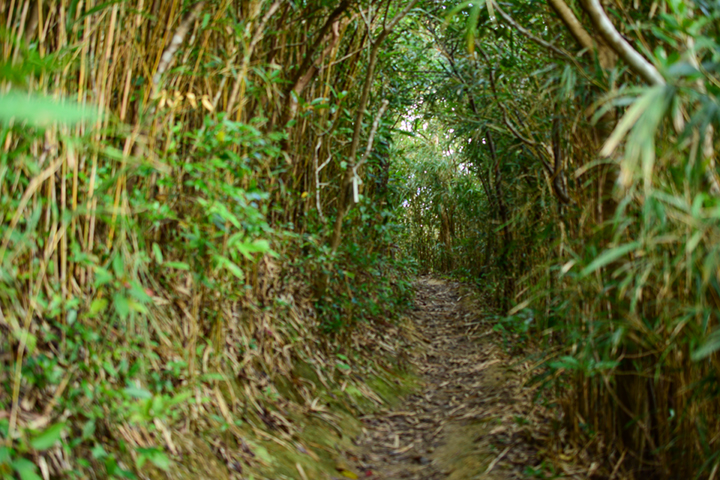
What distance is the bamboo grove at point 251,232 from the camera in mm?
1231

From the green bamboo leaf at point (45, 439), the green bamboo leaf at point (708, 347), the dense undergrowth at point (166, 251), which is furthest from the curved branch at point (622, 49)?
the green bamboo leaf at point (45, 439)

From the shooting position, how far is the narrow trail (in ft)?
7.53

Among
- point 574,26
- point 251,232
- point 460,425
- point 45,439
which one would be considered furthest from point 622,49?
point 460,425

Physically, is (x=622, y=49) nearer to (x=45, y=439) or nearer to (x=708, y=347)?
(x=708, y=347)

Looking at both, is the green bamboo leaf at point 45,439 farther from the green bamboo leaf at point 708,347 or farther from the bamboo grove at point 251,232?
the green bamboo leaf at point 708,347

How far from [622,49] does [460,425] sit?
2.05 meters

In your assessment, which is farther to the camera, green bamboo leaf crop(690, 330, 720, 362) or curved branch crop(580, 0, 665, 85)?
curved branch crop(580, 0, 665, 85)

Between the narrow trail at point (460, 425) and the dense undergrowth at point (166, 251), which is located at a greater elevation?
the dense undergrowth at point (166, 251)

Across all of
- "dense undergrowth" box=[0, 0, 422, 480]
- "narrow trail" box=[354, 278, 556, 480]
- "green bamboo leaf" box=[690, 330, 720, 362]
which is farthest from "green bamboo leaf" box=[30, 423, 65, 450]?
"narrow trail" box=[354, 278, 556, 480]

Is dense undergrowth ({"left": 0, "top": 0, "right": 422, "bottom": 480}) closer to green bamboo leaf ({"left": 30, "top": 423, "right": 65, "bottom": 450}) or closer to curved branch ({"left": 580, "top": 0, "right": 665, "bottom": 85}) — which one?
green bamboo leaf ({"left": 30, "top": 423, "right": 65, "bottom": 450})

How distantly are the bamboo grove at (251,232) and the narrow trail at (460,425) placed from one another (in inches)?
10.1

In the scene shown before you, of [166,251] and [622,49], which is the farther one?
[166,251]

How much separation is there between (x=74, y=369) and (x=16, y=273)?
271mm

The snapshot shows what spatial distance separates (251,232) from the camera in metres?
2.00
